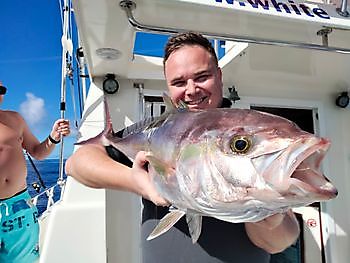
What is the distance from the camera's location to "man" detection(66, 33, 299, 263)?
1.08 metres

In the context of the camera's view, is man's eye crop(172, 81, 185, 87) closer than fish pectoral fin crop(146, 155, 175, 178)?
No

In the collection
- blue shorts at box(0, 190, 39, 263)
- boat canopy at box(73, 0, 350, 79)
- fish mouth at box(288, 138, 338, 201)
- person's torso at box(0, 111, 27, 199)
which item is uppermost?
boat canopy at box(73, 0, 350, 79)

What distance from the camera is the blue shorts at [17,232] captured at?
241cm

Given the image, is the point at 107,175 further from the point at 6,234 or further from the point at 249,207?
the point at 6,234

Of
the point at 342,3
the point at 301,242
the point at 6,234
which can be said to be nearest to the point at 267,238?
the point at 342,3

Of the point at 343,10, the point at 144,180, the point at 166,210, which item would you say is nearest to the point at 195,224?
the point at 144,180

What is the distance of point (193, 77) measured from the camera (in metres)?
1.18

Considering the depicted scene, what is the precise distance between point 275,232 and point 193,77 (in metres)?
0.53

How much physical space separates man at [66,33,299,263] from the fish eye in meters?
0.42

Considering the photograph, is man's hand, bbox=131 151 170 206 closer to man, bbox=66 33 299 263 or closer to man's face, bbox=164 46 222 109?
man, bbox=66 33 299 263

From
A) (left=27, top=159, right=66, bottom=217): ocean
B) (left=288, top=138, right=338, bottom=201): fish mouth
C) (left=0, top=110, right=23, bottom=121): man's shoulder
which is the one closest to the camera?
(left=288, top=138, right=338, bottom=201): fish mouth

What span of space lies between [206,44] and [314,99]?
7.92 ft

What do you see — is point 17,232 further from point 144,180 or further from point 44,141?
point 144,180

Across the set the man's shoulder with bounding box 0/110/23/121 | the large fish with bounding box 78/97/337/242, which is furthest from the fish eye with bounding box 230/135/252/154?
the man's shoulder with bounding box 0/110/23/121
